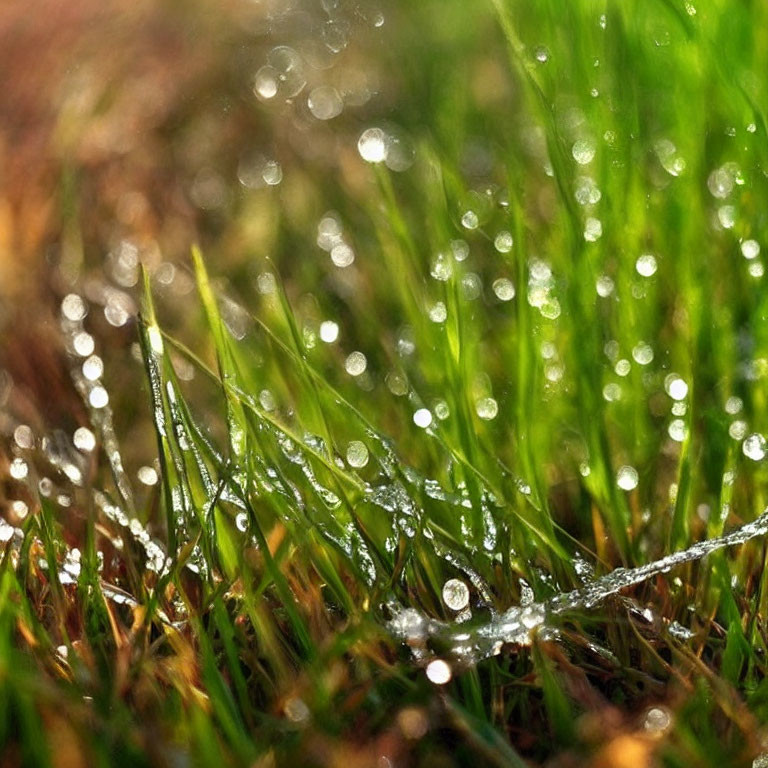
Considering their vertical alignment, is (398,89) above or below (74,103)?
below

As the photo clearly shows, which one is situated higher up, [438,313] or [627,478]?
[438,313]

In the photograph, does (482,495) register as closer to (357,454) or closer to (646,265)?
(357,454)

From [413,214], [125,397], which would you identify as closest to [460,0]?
[413,214]

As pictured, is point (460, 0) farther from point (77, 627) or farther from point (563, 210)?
point (77, 627)

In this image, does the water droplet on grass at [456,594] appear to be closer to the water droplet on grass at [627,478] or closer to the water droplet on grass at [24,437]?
the water droplet on grass at [627,478]

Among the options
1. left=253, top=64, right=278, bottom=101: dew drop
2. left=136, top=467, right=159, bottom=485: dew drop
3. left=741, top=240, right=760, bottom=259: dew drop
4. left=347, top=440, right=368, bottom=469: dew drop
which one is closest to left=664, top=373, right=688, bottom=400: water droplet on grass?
left=741, top=240, right=760, bottom=259: dew drop

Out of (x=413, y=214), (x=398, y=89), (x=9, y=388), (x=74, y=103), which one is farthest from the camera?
(x=398, y=89)

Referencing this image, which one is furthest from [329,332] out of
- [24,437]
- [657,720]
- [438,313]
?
[657,720]

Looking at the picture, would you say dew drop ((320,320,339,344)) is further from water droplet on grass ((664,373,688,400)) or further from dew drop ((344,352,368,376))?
water droplet on grass ((664,373,688,400))

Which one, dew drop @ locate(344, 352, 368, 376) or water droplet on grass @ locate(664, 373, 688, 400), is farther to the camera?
dew drop @ locate(344, 352, 368, 376)

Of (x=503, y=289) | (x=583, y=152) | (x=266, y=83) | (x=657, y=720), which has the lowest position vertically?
(x=657, y=720)

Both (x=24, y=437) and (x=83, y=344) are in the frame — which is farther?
(x=83, y=344)
